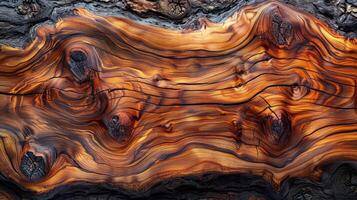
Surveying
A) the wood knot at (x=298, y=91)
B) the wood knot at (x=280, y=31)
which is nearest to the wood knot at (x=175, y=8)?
the wood knot at (x=280, y=31)

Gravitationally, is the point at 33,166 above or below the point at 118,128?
below

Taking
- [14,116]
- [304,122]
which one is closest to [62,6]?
[14,116]

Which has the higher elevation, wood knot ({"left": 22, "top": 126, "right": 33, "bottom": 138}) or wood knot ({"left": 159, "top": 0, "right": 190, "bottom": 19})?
wood knot ({"left": 159, "top": 0, "right": 190, "bottom": 19})

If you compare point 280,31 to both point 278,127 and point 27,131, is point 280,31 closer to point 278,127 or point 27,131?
point 278,127

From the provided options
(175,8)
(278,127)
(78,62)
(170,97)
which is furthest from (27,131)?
(278,127)

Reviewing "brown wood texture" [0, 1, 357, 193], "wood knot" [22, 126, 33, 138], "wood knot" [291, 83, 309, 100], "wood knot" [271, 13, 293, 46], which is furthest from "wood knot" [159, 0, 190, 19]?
"wood knot" [22, 126, 33, 138]

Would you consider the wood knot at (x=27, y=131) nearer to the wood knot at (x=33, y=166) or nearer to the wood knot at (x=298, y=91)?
the wood knot at (x=33, y=166)

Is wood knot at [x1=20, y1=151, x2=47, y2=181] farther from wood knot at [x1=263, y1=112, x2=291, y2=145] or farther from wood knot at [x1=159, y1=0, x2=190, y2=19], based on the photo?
wood knot at [x1=263, y1=112, x2=291, y2=145]
